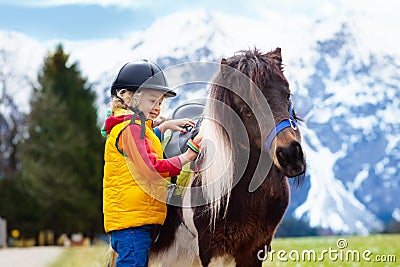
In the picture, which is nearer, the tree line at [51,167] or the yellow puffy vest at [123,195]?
the yellow puffy vest at [123,195]

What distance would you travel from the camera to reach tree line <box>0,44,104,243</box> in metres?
29.7

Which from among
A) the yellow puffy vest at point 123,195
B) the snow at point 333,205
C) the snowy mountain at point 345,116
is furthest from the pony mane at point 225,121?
the snow at point 333,205

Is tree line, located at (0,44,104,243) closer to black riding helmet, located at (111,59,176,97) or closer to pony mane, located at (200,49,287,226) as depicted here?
black riding helmet, located at (111,59,176,97)

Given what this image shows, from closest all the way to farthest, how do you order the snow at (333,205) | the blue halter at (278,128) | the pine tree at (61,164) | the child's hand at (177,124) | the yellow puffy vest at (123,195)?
the blue halter at (278,128) < the yellow puffy vest at (123,195) < the child's hand at (177,124) < the snow at (333,205) < the pine tree at (61,164)

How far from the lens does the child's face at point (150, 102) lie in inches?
165

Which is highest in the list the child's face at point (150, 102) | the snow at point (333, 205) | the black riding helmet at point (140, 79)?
the black riding helmet at point (140, 79)

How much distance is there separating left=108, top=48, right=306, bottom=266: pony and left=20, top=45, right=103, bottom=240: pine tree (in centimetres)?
2603

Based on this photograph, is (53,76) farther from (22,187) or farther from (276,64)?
(276,64)

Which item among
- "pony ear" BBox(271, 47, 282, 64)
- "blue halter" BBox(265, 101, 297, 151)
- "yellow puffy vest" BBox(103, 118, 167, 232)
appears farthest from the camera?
"pony ear" BBox(271, 47, 282, 64)

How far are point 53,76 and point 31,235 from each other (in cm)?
794

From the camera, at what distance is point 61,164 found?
98.8ft

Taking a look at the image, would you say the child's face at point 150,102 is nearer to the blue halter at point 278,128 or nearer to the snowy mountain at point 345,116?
the blue halter at point 278,128

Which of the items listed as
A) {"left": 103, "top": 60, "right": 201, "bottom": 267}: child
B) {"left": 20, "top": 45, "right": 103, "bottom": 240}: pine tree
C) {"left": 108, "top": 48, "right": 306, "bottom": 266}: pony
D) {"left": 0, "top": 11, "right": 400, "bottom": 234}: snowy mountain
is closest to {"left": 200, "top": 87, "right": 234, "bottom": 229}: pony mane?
{"left": 108, "top": 48, "right": 306, "bottom": 266}: pony

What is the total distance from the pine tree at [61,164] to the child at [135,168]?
26.0 meters
